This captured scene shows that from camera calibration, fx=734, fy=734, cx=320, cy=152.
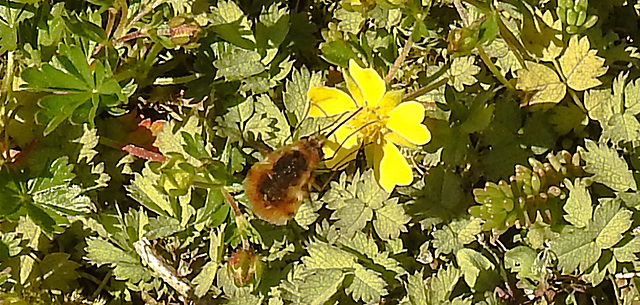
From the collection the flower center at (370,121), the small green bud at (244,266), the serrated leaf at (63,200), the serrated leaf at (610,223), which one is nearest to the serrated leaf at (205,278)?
the small green bud at (244,266)

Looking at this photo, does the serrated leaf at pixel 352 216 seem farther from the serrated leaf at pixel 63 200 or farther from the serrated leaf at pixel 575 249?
the serrated leaf at pixel 63 200

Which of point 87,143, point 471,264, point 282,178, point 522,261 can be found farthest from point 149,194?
point 522,261

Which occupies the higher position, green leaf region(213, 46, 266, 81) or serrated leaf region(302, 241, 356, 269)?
green leaf region(213, 46, 266, 81)

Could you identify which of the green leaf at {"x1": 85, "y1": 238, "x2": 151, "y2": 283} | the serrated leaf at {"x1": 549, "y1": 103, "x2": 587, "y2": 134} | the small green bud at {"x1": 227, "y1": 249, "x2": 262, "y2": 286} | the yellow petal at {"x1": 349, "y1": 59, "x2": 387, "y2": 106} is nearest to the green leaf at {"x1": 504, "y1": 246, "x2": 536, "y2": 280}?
the serrated leaf at {"x1": 549, "y1": 103, "x2": 587, "y2": 134}

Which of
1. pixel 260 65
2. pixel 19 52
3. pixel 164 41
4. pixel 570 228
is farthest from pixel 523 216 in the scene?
pixel 19 52

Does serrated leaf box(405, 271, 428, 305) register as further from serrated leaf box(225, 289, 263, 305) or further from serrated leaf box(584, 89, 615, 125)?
serrated leaf box(584, 89, 615, 125)

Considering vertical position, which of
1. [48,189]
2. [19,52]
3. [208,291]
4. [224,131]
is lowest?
[208,291]

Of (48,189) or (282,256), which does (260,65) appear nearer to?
(282,256)
